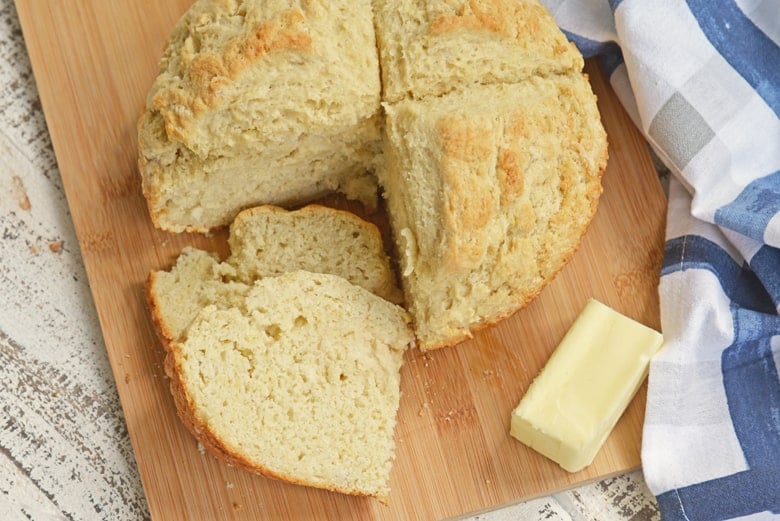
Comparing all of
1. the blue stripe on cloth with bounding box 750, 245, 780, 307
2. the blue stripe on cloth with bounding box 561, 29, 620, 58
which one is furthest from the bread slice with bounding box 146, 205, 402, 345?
the blue stripe on cloth with bounding box 750, 245, 780, 307

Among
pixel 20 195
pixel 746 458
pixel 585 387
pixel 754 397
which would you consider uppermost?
pixel 20 195

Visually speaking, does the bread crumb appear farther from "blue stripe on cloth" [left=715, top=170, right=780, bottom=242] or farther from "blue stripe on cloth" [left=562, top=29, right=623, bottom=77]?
"blue stripe on cloth" [left=715, top=170, right=780, bottom=242]

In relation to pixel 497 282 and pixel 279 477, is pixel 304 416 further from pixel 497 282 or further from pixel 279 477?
pixel 497 282

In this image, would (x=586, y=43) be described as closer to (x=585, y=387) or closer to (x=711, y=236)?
(x=711, y=236)

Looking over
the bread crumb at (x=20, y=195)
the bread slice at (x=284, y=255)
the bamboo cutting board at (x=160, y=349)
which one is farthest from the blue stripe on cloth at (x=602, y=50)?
the bread crumb at (x=20, y=195)

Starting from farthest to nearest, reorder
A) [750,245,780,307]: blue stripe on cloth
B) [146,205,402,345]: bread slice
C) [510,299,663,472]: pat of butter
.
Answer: [750,245,780,307]: blue stripe on cloth
[146,205,402,345]: bread slice
[510,299,663,472]: pat of butter

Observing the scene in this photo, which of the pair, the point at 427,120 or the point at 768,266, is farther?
the point at 768,266

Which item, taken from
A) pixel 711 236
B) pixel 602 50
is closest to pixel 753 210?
pixel 711 236
